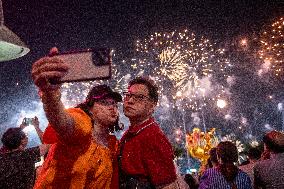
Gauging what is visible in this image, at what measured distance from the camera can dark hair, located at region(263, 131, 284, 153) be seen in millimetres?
5161

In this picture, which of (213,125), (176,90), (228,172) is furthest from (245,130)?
(228,172)

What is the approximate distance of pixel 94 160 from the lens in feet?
8.21

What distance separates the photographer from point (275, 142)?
5.26 m

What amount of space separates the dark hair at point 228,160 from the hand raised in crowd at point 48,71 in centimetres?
371

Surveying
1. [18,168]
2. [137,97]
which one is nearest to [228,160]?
[137,97]

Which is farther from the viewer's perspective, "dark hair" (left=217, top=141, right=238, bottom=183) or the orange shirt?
"dark hair" (left=217, top=141, right=238, bottom=183)

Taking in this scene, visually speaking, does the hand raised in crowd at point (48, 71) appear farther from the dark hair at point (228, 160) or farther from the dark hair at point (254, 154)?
the dark hair at point (254, 154)

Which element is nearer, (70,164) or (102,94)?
(70,164)

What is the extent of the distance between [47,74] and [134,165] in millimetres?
1252

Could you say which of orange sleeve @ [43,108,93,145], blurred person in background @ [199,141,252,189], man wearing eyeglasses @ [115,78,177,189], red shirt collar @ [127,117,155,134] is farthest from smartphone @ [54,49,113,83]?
blurred person in background @ [199,141,252,189]

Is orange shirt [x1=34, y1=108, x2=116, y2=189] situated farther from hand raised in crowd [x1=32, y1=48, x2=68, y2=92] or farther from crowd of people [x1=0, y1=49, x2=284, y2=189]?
hand raised in crowd [x1=32, y1=48, x2=68, y2=92]

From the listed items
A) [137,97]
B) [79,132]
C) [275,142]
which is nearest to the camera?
[79,132]

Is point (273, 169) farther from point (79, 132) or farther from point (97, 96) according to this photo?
point (79, 132)

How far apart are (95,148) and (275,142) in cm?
361
